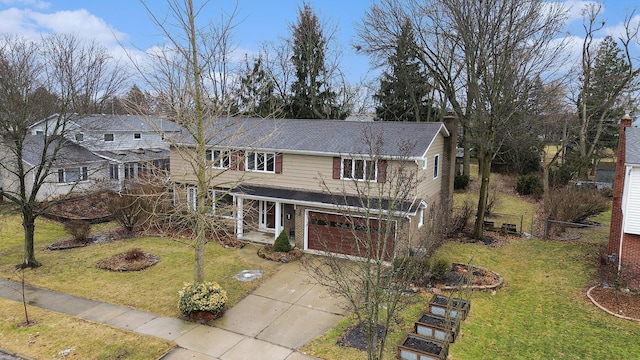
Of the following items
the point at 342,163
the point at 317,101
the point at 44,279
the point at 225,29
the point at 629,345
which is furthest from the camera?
the point at 317,101

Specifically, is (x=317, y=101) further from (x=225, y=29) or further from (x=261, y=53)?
(x=225, y=29)

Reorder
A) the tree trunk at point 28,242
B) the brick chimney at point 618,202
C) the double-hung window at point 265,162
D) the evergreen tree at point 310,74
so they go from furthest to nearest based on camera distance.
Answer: the evergreen tree at point 310,74 → the double-hung window at point 265,162 → the tree trunk at point 28,242 → the brick chimney at point 618,202

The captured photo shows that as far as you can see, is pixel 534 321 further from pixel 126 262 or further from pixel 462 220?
pixel 126 262

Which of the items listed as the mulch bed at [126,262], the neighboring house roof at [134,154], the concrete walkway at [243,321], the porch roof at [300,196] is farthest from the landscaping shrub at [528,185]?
the neighboring house roof at [134,154]

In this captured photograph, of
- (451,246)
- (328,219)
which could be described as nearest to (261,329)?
(328,219)

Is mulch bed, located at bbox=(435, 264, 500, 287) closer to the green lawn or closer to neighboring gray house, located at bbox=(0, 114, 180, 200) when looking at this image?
the green lawn

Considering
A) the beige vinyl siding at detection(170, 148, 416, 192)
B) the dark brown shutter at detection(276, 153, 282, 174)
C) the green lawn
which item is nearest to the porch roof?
the beige vinyl siding at detection(170, 148, 416, 192)

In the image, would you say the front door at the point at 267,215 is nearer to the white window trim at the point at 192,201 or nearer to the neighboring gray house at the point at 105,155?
the white window trim at the point at 192,201
